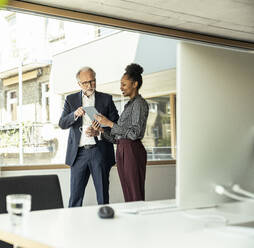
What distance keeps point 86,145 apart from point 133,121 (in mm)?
715

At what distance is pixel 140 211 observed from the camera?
1843 mm

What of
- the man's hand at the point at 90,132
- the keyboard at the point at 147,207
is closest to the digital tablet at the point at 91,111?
the man's hand at the point at 90,132

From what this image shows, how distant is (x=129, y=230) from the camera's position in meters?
1.47

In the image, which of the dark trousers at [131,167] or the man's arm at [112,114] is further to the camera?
the man's arm at [112,114]

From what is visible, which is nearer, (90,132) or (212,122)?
(212,122)

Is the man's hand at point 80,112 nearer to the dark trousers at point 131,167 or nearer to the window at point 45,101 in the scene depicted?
the dark trousers at point 131,167

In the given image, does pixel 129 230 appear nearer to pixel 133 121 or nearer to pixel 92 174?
pixel 133 121

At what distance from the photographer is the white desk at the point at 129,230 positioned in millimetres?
1297

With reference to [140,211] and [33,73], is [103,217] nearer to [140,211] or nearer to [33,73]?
[140,211]

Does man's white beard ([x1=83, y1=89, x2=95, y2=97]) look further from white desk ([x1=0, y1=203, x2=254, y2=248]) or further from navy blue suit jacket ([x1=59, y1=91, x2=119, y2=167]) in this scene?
white desk ([x1=0, y1=203, x2=254, y2=248])

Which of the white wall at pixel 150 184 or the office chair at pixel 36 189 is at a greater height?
the office chair at pixel 36 189

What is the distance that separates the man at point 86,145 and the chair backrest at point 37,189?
231 centimetres

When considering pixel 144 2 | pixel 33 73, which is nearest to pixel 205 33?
pixel 144 2

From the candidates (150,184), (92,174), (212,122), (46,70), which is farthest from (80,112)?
(212,122)
